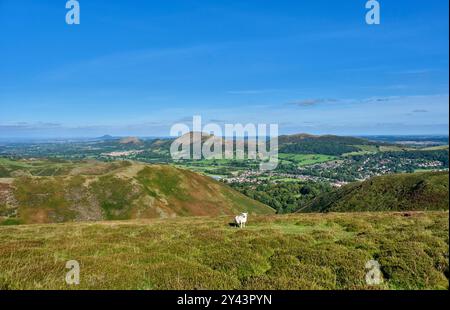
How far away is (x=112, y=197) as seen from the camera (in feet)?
427

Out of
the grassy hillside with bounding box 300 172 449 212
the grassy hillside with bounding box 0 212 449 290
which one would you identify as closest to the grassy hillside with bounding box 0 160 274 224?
the grassy hillside with bounding box 300 172 449 212

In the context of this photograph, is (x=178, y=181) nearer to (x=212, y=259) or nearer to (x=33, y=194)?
(x=33, y=194)

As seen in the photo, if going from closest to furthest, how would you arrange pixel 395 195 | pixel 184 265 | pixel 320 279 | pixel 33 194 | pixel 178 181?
pixel 320 279 < pixel 184 265 < pixel 395 195 < pixel 33 194 < pixel 178 181

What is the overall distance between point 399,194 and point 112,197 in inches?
3864

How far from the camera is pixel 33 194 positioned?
11850cm
